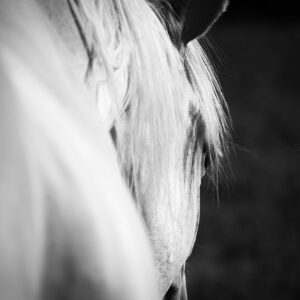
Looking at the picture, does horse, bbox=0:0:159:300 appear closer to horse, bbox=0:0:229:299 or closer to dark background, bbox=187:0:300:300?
horse, bbox=0:0:229:299

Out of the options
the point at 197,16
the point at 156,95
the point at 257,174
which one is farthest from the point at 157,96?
the point at 257,174

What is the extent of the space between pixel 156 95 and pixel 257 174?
149 inches

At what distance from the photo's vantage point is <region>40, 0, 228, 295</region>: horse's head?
690mm

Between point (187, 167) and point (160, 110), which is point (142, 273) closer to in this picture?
point (160, 110)

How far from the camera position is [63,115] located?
57cm

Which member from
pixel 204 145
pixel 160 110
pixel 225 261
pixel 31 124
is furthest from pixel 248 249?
pixel 31 124

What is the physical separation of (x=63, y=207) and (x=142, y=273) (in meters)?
0.09

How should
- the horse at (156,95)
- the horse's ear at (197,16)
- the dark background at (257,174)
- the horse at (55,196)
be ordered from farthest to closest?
the dark background at (257,174) → the horse's ear at (197,16) → the horse at (156,95) → the horse at (55,196)

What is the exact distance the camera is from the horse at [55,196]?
1.67 feet

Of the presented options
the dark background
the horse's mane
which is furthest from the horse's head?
the dark background

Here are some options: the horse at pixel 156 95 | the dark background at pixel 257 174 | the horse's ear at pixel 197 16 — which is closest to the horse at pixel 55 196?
the horse at pixel 156 95

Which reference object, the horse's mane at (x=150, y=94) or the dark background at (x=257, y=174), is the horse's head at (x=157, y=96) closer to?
the horse's mane at (x=150, y=94)

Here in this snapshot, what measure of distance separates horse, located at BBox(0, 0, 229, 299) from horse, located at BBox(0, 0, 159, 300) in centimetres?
9

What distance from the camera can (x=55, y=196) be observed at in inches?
20.8
